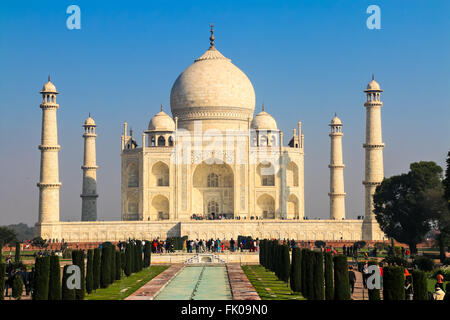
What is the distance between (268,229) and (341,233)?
4.00 meters

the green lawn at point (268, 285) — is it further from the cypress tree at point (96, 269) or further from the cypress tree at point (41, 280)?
the cypress tree at point (41, 280)

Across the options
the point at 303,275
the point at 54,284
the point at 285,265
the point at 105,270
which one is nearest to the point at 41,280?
the point at 54,284

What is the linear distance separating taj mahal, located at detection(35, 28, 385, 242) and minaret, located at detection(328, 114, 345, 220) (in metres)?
0.06

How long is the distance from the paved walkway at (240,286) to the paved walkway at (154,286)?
1.77 m

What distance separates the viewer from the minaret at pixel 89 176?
157 ft

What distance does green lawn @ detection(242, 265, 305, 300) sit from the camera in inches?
715

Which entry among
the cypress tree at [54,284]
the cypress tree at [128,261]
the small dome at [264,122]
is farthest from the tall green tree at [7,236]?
Answer: the cypress tree at [54,284]

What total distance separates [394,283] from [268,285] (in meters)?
7.70

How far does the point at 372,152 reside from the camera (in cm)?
4400

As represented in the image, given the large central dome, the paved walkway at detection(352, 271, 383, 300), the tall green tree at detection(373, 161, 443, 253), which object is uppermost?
the large central dome

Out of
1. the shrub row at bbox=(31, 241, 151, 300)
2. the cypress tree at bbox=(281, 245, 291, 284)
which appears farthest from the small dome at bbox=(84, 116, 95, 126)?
the cypress tree at bbox=(281, 245, 291, 284)

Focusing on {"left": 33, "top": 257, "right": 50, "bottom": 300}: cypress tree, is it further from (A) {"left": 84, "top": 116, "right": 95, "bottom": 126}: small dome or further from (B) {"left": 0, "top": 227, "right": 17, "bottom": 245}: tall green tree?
(A) {"left": 84, "top": 116, "right": 95, "bottom": 126}: small dome

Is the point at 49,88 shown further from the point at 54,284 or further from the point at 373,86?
the point at 54,284

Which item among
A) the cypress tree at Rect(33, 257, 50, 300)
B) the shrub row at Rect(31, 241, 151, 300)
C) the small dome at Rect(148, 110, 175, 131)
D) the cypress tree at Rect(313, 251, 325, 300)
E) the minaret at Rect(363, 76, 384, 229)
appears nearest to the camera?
the cypress tree at Rect(33, 257, 50, 300)
